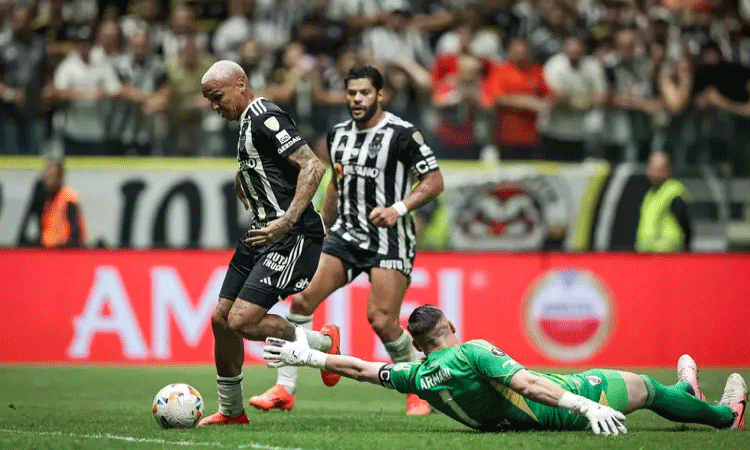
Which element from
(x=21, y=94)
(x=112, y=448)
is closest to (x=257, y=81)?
(x=21, y=94)

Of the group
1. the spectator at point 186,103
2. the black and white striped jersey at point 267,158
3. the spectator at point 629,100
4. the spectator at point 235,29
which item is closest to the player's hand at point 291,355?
the black and white striped jersey at point 267,158

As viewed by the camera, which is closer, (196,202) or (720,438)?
(720,438)

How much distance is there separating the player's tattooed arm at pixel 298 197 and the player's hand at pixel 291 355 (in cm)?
72

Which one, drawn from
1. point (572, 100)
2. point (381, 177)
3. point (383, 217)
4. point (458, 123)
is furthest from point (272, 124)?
point (572, 100)

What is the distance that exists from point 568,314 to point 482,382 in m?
6.35

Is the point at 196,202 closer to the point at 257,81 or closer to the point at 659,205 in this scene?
the point at 257,81

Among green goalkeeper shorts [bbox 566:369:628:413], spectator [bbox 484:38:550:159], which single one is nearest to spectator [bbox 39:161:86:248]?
spectator [bbox 484:38:550:159]

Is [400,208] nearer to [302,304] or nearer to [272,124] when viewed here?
[302,304]

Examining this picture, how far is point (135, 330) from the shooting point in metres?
13.2

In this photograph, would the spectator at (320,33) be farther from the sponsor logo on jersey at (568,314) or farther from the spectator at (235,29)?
the sponsor logo on jersey at (568,314)

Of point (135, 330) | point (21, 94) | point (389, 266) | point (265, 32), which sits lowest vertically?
point (135, 330)

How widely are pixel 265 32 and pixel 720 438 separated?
34.8 feet

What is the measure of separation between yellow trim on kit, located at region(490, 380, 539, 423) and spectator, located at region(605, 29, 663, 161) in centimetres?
779

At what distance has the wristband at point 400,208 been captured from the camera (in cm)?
888
